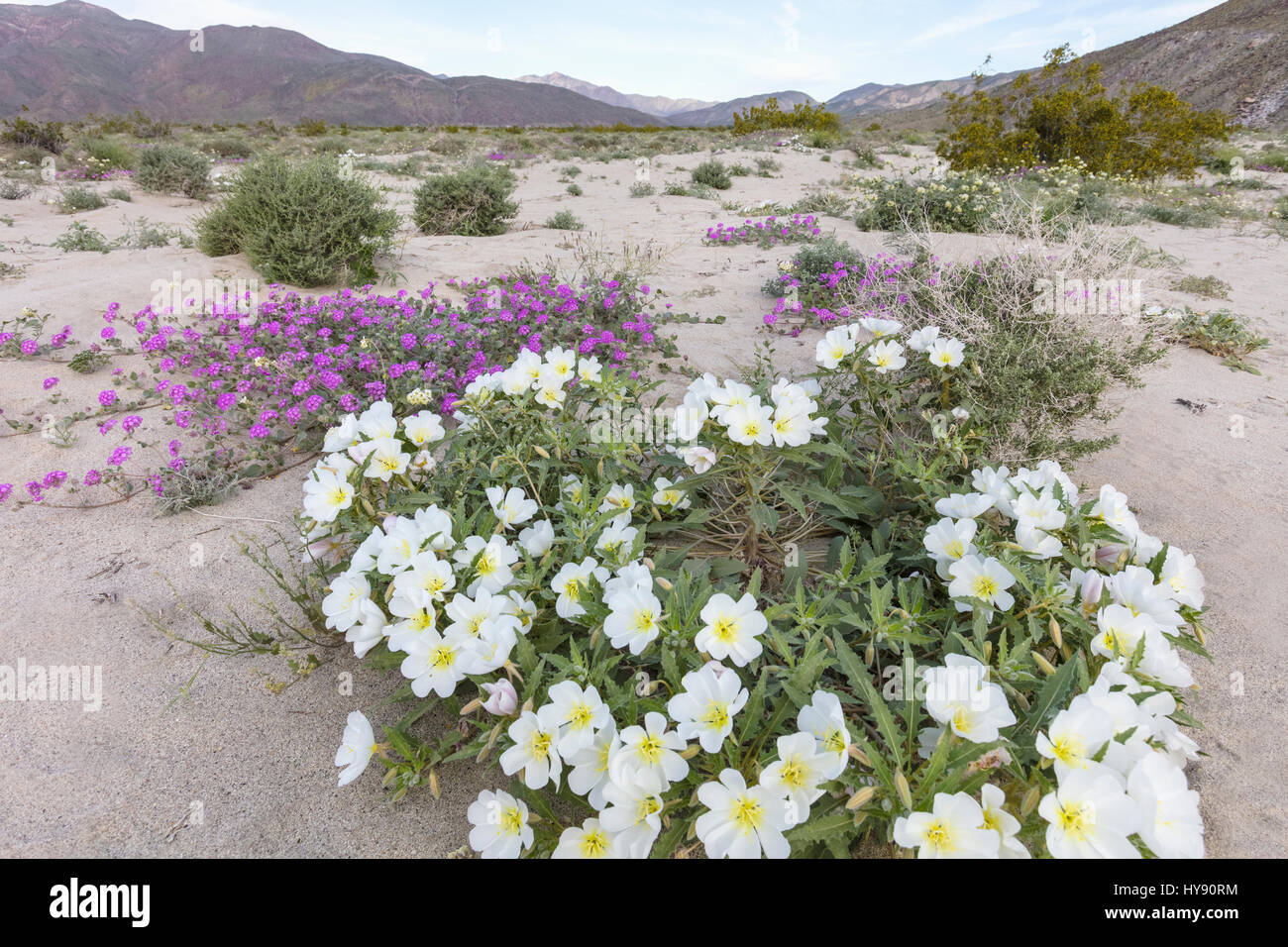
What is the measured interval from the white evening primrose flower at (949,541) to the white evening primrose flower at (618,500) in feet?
2.98

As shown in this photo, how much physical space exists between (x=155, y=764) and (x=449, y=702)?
94cm

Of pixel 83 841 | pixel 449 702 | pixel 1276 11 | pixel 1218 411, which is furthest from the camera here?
pixel 1276 11

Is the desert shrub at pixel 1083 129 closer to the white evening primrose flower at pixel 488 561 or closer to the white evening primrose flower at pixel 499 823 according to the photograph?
the white evening primrose flower at pixel 488 561

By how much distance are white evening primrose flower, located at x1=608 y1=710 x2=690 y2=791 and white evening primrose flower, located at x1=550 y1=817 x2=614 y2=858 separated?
0.16m

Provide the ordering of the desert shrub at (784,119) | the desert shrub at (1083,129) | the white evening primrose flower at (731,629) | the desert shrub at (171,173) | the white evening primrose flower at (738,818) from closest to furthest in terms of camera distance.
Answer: the white evening primrose flower at (738,818) < the white evening primrose flower at (731,629) < the desert shrub at (171,173) < the desert shrub at (1083,129) < the desert shrub at (784,119)

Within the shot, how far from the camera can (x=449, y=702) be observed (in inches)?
68.3

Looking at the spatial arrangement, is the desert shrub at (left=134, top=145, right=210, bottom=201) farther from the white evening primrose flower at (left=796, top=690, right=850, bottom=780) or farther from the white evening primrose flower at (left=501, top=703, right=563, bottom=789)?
the white evening primrose flower at (left=796, top=690, right=850, bottom=780)

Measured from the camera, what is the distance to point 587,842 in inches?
53.1

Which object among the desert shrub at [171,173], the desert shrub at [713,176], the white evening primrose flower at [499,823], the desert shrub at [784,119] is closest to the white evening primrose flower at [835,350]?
the white evening primrose flower at [499,823]

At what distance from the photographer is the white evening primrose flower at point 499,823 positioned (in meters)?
1.37

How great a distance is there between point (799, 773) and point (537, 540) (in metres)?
0.99
